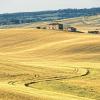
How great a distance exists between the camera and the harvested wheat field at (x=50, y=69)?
2766 centimetres

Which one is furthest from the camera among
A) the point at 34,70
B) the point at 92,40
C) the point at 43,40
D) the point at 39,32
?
the point at 39,32

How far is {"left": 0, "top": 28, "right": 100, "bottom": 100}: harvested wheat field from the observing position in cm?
2766

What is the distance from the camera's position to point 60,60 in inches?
2119

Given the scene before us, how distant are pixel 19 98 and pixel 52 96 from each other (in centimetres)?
199

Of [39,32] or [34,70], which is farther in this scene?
[39,32]

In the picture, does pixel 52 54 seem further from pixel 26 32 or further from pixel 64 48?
pixel 26 32

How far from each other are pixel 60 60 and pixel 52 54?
7.03 meters

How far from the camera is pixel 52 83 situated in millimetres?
33625

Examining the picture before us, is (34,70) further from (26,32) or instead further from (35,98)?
(26,32)

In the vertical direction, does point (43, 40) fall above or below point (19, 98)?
below

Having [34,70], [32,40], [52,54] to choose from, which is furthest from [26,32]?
[34,70]

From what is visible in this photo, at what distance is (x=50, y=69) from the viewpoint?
139ft

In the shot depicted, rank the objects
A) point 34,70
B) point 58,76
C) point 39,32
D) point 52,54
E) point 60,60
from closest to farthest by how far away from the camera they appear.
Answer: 1. point 58,76
2. point 34,70
3. point 60,60
4. point 52,54
5. point 39,32

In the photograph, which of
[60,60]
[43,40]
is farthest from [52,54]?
[43,40]
